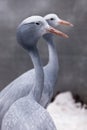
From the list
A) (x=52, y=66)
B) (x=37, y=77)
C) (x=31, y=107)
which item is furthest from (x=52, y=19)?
(x=31, y=107)

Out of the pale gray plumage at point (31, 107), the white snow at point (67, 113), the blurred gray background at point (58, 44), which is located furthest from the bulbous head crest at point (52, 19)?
the blurred gray background at point (58, 44)

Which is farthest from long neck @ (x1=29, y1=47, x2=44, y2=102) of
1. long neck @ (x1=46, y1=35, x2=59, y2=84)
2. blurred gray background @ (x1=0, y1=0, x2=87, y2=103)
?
blurred gray background @ (x1=0, y1=0, x2=87, y2=103)

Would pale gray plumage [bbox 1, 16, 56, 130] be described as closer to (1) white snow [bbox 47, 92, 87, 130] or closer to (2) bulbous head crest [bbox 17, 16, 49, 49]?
(2) bulbous head crest [bbox 17, 16, 49, 49]

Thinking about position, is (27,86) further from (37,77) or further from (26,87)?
(37,77)

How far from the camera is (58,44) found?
17.0 feet

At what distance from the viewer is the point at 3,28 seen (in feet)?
16.9

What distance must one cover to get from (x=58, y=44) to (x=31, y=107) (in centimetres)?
238

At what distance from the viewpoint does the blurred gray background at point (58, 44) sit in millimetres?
5086

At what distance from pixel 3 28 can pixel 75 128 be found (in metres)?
1.25

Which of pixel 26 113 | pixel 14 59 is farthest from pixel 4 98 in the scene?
pixel 14 59

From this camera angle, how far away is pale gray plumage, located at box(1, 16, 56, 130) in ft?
9.02

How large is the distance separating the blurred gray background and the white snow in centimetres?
12

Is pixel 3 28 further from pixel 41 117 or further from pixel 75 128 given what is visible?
pixel 41 117

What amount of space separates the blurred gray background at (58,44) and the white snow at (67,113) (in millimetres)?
115
